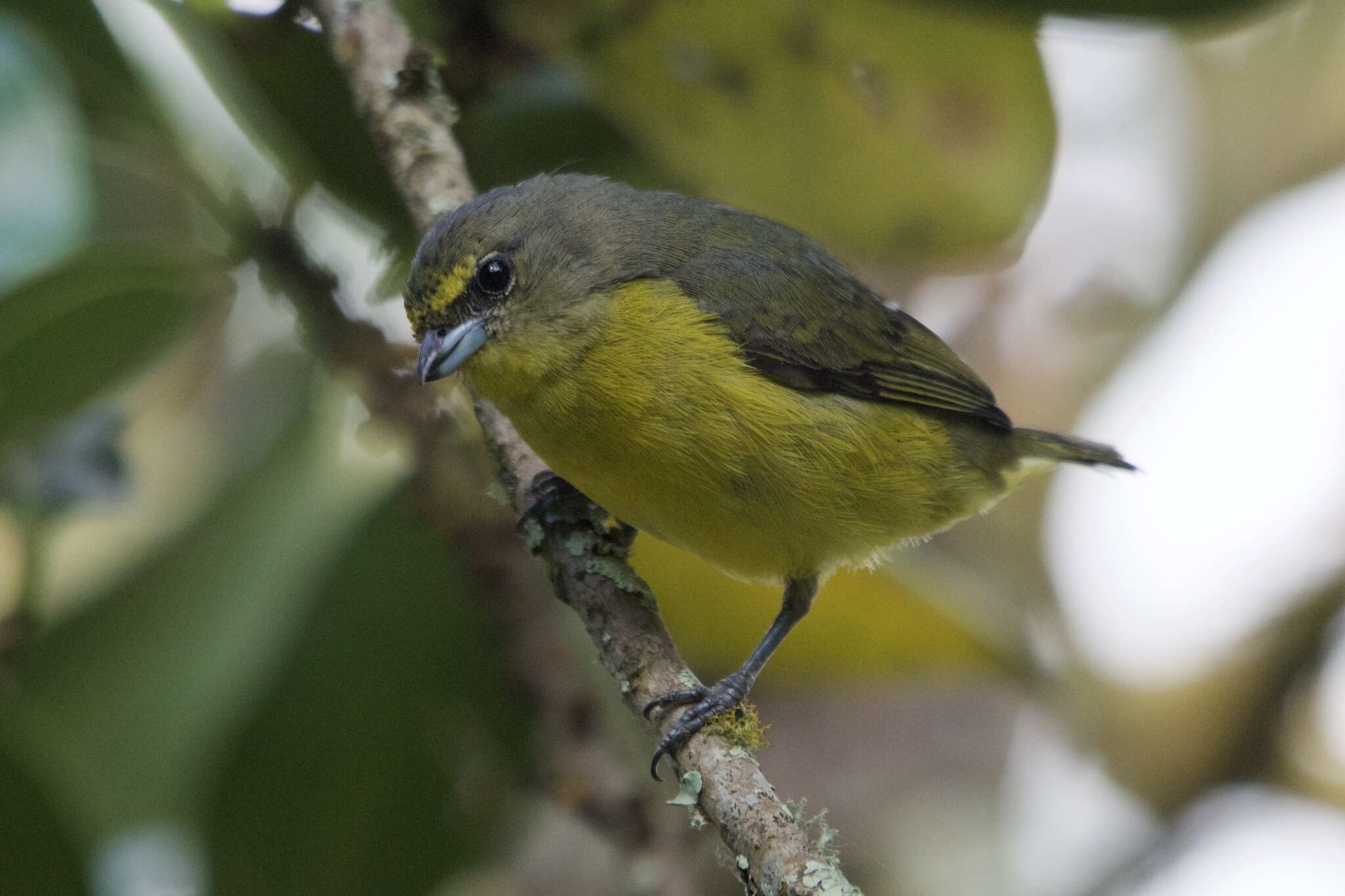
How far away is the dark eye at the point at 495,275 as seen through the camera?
2621 mm

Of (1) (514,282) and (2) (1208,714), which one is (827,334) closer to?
(1) (514,282)

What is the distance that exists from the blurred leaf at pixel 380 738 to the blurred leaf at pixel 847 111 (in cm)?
103

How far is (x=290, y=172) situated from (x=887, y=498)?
1.50m

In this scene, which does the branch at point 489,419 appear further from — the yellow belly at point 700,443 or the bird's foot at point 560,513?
the yellow belly at point 700,443

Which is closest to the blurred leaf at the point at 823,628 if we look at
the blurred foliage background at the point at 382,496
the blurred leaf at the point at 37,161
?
the blurred foliage background at the point at 382,496

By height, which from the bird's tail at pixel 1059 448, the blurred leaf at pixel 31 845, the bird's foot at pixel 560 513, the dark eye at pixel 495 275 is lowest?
the blurred leaf at pixel 31 845

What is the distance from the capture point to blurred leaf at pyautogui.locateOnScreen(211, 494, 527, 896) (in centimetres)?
257

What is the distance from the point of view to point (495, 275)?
266 cm

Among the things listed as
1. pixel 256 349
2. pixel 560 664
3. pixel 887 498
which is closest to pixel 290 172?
pixel 256 349

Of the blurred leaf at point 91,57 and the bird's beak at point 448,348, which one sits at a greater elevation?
the blurred leaf at point 91,57

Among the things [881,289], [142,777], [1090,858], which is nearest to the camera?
[142,777]

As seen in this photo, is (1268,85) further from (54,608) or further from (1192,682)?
(54,608)

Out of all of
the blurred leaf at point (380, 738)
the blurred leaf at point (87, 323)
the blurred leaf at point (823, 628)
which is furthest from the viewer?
the blurred leaf at point (823, 628)

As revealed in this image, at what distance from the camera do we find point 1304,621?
9.57 ft
